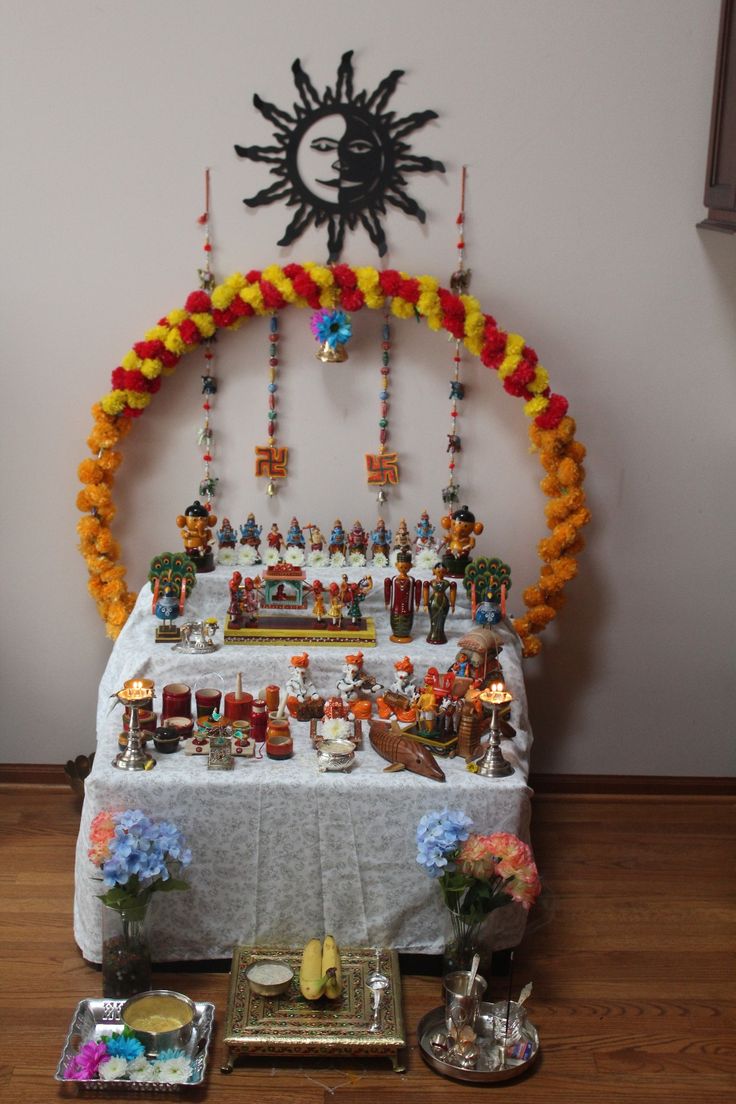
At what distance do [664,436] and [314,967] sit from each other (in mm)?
2452

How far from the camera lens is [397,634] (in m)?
4.22

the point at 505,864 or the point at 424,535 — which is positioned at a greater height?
the point at 424,535

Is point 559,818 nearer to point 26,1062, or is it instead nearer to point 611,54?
point 26,1062

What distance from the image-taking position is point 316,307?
430 centimetres

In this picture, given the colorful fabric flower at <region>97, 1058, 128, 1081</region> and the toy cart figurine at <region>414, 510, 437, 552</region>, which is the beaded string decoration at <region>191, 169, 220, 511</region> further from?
the colorful fabric flower at <region>97, 1058, 128, 1081</region>

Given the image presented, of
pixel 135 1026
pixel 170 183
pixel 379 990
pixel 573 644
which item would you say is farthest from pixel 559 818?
pixel 170 183

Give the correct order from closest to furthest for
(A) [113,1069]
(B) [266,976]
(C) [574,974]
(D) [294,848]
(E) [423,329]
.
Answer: (A) [113,1069], (B) [266,976], (D) [294,848], (C) [574,974], (E) [423,329]

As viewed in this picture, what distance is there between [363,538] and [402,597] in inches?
14.9

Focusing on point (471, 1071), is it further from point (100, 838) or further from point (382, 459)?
point (382, 459)

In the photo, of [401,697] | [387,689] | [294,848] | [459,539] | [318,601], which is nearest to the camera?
[294,848]

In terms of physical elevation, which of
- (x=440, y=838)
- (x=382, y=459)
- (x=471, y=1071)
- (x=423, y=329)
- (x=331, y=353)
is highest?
(x=423, y=329)

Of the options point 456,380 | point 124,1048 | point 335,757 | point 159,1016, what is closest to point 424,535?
point 456,380

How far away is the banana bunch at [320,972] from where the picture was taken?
132 inches

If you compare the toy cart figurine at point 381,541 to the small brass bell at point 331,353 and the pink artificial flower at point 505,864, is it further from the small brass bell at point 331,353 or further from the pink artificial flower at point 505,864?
the pink artificial flower at point 505,864
